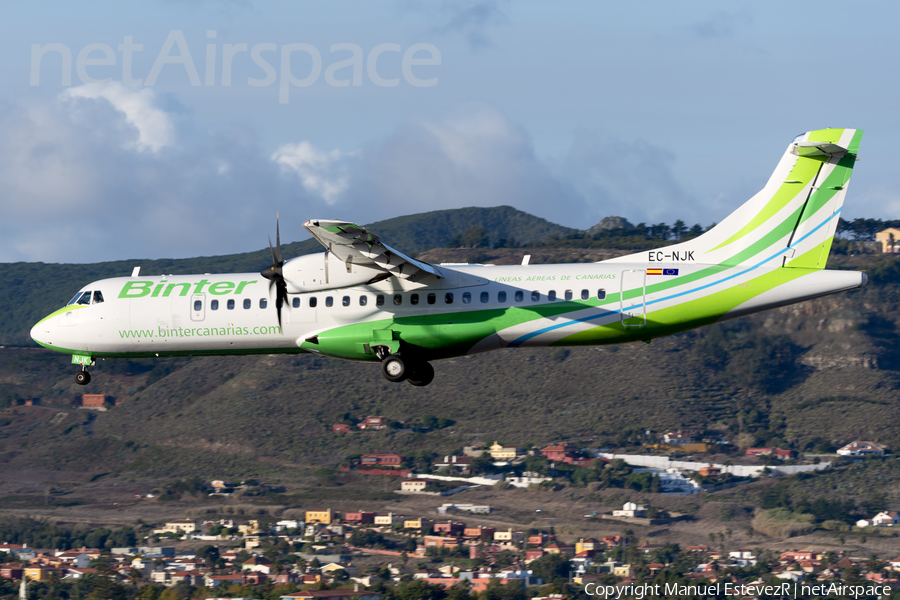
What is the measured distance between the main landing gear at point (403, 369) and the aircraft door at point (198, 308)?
5854mm

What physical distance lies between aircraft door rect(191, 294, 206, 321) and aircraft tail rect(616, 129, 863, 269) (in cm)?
1495

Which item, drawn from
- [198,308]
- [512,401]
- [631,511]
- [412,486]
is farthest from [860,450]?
[198,308]

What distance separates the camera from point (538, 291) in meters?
30.9

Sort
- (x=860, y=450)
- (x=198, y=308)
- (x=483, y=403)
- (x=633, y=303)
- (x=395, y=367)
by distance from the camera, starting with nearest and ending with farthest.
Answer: (x=633, y=303) < (x=395, y=367) < (x=198, y=308) < (x=860, y=450) < (x=483, y=403)

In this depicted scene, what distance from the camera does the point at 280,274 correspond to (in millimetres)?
31078

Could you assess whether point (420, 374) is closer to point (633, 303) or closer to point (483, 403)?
point (633, 303)

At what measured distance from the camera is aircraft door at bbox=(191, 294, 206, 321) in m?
33.2

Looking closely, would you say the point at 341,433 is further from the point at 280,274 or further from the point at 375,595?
the point at 280,274

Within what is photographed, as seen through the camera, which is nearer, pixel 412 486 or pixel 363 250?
pixel 363 250

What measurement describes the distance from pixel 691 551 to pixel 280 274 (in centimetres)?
6994

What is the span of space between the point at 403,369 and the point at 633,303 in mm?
6894

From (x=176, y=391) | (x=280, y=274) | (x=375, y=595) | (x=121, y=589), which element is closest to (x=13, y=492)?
(x=176, y=391)

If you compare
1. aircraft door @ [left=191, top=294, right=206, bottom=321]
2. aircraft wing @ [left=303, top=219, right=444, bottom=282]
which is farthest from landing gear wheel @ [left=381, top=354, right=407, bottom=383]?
aircraft door @ [left=191, top=294, right=206, bottom=321]

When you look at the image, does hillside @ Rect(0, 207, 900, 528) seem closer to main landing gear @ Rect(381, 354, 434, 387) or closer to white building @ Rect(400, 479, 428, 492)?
white building @ Rect(400, 479, 428, 492)
